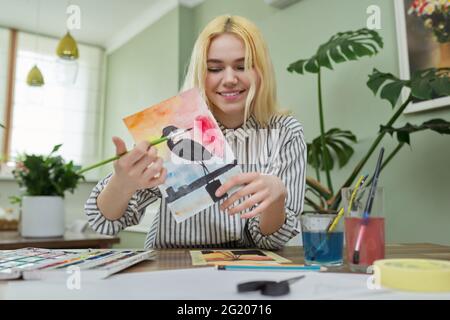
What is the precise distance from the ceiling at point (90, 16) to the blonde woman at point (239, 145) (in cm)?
246

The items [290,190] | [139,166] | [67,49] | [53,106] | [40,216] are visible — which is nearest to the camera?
[139,166]

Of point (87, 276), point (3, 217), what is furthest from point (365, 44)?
point (3, 217)

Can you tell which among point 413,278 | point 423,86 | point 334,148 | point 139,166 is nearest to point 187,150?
point 139,166

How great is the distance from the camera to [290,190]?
104cm

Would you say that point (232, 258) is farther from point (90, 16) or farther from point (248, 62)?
point (90, 16)

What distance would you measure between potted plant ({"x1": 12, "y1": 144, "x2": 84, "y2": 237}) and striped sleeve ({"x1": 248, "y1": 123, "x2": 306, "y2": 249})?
48.0 inches

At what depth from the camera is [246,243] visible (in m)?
1.09

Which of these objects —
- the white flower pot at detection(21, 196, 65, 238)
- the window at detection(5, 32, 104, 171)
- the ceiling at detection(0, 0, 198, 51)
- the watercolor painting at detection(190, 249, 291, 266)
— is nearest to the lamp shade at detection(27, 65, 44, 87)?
the window at detection(5, 32, 104, 171)

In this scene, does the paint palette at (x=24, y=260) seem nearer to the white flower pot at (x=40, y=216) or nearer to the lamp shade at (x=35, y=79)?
the white flower pot at (x=40, y=216)

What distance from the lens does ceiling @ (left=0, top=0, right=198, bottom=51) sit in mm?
3484

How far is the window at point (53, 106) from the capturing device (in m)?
3.92

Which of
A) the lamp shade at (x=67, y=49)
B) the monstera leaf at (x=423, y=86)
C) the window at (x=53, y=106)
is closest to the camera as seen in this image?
the monstera leaf at (x=423, y=86)

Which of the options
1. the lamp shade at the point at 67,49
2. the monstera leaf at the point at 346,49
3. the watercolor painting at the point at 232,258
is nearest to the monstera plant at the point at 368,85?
the monstera leaf at the point at 346,49

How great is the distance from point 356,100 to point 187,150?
138 centimetres
